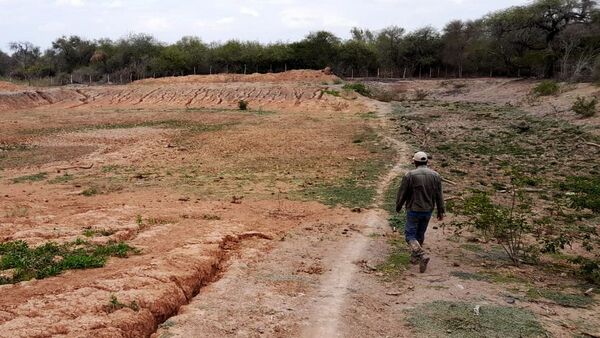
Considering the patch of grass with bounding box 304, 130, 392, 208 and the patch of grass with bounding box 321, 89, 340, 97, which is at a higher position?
the patch of grass with bounding box 321, 89, 340, 97

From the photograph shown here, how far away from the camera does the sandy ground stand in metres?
5.32

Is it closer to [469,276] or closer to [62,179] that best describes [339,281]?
[469,276]

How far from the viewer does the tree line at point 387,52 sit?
39625 millimetres

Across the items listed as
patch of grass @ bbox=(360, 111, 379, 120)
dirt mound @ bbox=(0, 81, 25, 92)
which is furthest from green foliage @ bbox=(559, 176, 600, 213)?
dirt mound @ bbox=(0, 81, 25, 92)

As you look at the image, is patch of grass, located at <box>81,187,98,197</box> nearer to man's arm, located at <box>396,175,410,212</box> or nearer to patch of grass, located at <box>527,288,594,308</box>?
man's arm, located at <box>396,175,410,212</box>

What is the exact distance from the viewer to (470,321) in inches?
217

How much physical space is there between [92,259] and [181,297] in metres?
1.62

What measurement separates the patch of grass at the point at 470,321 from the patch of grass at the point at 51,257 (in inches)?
164

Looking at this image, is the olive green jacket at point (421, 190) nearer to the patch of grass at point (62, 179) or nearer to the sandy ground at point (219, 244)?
the sandy ground at point (219, 244)

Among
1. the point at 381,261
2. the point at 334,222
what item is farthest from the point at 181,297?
the point at 334,222

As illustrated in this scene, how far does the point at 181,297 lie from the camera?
5875 millimetres

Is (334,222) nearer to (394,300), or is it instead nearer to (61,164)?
(394,300)

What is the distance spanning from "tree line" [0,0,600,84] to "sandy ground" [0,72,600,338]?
26.6 metres

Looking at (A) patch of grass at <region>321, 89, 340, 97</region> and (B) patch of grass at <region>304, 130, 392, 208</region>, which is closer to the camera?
(B) patch of grass at <region>304, 130, 392, 208</region>
